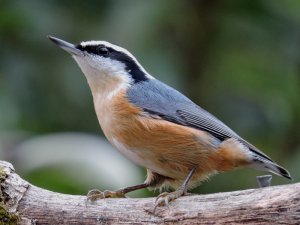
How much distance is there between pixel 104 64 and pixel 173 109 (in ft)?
1.68

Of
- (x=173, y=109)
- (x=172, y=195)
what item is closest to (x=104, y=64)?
(x=173, y=109)

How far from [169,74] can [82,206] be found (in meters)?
1.58

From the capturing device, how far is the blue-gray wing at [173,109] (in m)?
4.27

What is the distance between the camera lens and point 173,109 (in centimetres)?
435

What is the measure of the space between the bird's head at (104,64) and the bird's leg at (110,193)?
1.93ft

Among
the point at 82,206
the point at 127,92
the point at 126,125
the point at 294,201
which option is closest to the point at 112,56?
the point at 127,92

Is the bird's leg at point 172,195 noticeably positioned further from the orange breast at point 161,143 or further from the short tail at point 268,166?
the short tail at point 268,166

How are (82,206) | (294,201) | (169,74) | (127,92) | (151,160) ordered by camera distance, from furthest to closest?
(169,74), (127,92), (151,160), (82,206), (294,201)

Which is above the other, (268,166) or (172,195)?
(268,166)

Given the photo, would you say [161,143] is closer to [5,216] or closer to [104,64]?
[104,64]

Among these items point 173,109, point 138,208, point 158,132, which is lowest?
point 138,208

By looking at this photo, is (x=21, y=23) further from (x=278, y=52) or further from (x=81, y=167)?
(x=278, y=52)

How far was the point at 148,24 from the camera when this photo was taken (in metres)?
5.19

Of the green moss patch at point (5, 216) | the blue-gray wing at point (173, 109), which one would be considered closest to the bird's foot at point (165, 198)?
the blue-gray wing at point (173, 109)
